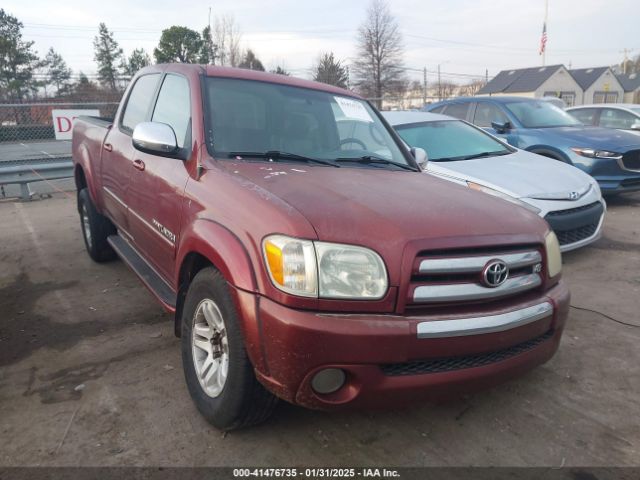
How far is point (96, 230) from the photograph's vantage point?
193 inches

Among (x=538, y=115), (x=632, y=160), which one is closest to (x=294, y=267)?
(x=632, y=160)

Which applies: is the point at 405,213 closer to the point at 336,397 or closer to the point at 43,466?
the point at 336,397

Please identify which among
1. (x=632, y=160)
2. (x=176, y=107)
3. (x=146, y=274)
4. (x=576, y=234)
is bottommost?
(x=576, y=234)

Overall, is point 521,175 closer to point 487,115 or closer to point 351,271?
point 487,115

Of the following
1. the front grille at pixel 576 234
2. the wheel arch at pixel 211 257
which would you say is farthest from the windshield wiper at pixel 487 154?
the wheel arch at pixel 211 257

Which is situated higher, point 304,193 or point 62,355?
point 304,193

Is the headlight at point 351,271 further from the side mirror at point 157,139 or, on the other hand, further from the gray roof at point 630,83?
the gray roof at point 630,83

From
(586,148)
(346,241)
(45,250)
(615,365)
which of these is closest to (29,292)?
(45,250)

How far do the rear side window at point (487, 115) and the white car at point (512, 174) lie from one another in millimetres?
1790

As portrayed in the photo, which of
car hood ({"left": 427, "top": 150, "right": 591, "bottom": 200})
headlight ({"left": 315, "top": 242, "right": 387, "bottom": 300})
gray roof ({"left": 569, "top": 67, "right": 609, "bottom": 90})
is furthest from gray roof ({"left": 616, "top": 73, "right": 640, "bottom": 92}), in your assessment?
headlight ({"left": 315, "top": 242, "right": 387, "bottom": 300})

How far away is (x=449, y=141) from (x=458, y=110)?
2921 mm

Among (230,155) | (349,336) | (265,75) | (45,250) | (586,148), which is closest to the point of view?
(349,336)

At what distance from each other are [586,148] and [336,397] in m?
6.79

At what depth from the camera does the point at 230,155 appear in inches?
110
